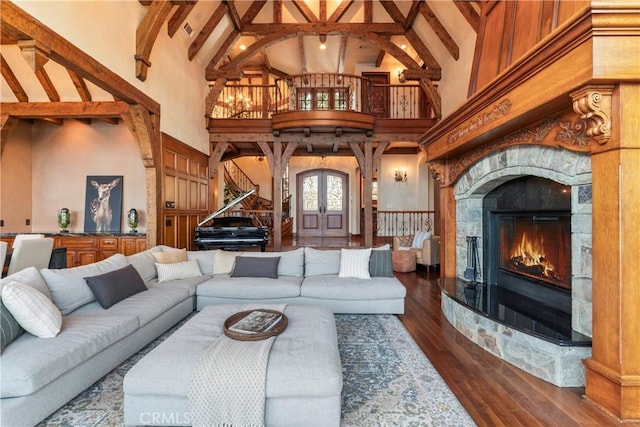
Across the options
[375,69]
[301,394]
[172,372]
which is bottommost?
[301,394]

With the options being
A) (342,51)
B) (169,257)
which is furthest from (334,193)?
(169,257)

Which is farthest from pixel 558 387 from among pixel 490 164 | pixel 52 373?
pixel 52 373

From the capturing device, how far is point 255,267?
3.97 meters

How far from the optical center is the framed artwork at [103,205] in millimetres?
5949

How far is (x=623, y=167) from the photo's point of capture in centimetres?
184

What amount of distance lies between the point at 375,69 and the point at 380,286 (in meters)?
8.62

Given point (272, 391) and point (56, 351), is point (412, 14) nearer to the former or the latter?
point (272, 391)

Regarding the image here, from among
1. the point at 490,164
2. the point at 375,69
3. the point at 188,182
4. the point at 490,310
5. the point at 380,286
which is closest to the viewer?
the point at 490,310

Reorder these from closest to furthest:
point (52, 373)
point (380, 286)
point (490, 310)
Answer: point (52, 373)
point (490, 310)
point (380, 286)

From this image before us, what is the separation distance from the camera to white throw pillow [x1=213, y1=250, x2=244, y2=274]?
13.8ft

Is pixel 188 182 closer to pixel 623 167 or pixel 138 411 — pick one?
pixel 138 411

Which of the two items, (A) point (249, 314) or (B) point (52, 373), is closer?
(B) point (52, 373)

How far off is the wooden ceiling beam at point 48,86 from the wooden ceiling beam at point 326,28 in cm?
394

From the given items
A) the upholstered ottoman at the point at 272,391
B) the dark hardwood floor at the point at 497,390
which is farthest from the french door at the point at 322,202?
the upholstered ottoman at the point at 272,391
